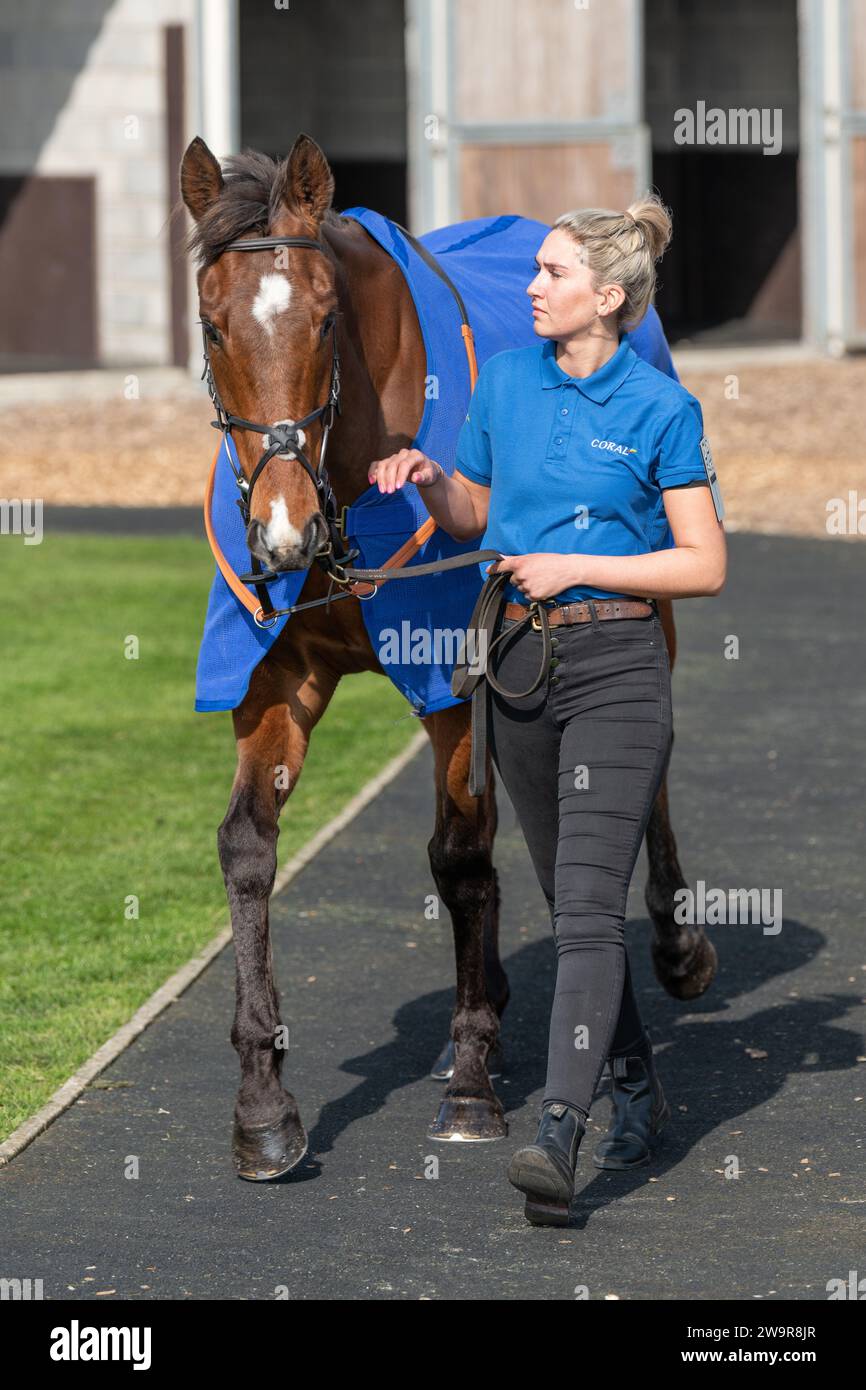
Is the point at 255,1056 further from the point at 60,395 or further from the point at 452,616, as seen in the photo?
the point at 60,395

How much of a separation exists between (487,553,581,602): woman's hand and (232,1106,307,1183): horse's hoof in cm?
140

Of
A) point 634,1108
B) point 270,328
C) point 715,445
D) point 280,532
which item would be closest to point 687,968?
point 634,1108

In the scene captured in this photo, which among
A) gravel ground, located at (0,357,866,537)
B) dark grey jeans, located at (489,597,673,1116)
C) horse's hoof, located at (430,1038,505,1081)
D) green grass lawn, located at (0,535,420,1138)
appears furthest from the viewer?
gravel ground, located at (0,357,866,537)

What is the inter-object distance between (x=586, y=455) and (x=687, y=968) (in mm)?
2145

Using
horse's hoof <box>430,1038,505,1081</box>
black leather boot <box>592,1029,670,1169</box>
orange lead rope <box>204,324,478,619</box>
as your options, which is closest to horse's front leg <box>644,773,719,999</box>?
horse's hoof <box>430,1038,505,1081</box>

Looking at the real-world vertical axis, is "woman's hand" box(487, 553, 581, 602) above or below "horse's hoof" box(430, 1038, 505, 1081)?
above

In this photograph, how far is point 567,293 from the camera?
4727 mm

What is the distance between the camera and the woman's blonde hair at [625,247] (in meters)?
4.72

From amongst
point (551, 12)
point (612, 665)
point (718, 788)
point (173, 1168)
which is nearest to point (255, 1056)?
point (173, 1168)

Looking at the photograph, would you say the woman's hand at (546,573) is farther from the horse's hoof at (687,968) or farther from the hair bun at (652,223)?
the horse's hoof at (687,968)

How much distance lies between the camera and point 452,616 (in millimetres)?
5371

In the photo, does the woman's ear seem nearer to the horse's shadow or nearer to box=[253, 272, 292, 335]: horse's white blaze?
box=[253, 272, 292, 335]: horse's white blaze

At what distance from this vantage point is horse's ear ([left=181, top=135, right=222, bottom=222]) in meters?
4.77

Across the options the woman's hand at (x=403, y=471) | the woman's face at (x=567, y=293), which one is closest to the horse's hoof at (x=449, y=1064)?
the woman's hand at (x=403, y=471)
